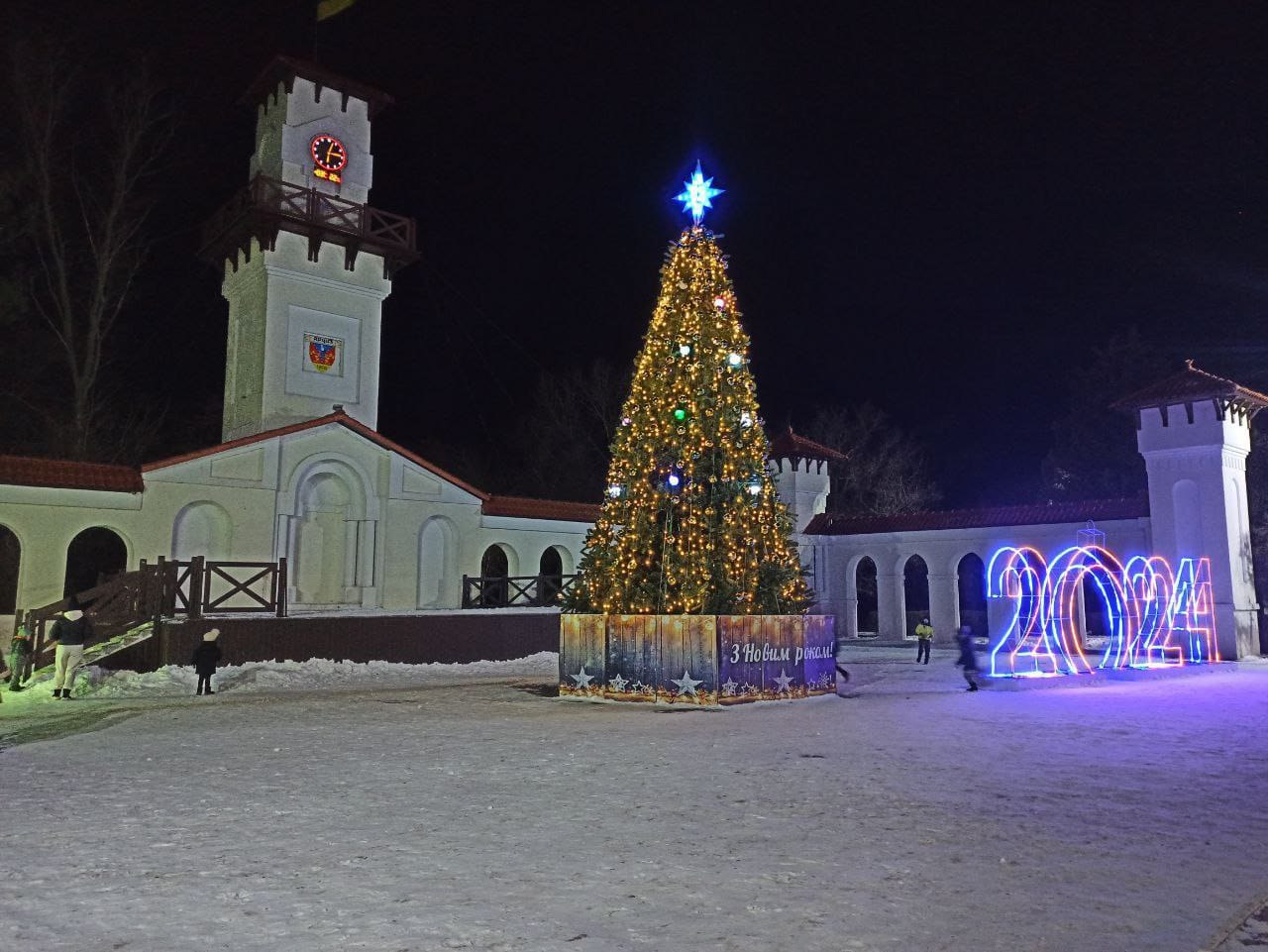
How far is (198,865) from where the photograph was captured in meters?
5.28

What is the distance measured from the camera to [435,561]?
25.2 metres

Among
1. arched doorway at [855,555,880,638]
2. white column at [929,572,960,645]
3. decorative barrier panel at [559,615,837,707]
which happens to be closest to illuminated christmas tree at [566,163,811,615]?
decorative barrier panel at [559,615,837,707]

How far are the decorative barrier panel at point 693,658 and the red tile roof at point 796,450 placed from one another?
16.6 metres

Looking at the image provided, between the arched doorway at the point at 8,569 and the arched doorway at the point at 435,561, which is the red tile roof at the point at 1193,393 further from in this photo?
the arched doorway at the point at 8,569

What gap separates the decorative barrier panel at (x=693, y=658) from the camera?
1336 centimetres

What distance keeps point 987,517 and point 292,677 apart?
64.2 ft

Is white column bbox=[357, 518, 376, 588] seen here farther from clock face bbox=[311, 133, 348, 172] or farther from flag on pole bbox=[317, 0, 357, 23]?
flag on pole bbox=[317, 0, 357, 23]

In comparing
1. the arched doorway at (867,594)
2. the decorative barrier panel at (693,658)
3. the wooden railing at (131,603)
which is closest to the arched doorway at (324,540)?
the wooden railing at (131,603)

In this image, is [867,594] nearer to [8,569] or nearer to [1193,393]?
[1193,393]

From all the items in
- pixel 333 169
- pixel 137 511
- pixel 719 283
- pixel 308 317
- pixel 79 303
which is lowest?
pixel 137 511

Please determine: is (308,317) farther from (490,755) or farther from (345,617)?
(490,755)

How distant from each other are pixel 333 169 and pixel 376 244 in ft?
8.64

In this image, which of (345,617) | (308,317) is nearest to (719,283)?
(345,617)

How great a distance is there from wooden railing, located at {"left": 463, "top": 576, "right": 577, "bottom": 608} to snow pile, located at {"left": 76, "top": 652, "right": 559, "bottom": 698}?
3.94 m
